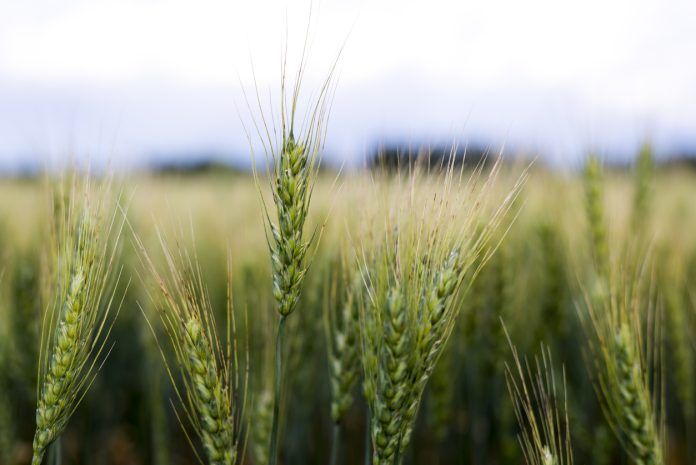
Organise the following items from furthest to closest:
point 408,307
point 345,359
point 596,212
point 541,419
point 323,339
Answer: point 323,339 < point 596,212 < point 345,359 < point 541,419 < point 408,307

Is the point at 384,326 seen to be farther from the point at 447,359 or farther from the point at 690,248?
the point at 690,248

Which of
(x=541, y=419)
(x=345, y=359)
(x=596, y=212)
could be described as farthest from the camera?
(x=596, y=212)

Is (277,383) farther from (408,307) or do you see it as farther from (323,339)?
(323,339)

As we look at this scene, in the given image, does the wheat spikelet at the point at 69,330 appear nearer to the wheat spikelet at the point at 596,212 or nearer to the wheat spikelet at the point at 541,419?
the wheat spikelet at the point at 541,419

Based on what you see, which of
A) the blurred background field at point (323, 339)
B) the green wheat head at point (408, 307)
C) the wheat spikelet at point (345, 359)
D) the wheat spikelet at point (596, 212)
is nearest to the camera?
the green wheat head at point (408, 307)

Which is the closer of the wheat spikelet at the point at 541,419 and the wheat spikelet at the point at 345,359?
the wheat spikelet at the point at 541,419

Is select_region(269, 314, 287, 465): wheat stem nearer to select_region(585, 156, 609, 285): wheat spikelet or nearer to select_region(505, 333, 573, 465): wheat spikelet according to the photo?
select_region(505, 333, 573, 465): wheat spikelet

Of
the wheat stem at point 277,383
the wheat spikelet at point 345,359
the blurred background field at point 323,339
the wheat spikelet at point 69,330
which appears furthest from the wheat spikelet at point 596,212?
the wheat spikelet at point 69,330

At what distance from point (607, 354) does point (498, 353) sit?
854 mm

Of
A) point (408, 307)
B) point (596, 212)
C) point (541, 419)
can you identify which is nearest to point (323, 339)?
point (596, 212)

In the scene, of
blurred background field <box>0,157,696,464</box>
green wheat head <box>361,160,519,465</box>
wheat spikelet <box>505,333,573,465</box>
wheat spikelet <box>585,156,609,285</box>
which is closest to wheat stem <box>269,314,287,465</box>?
green wheat head <box>361,160,519,465</box>

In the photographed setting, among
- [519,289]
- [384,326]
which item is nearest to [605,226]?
[519,289]

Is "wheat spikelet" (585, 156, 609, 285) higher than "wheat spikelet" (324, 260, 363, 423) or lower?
higher

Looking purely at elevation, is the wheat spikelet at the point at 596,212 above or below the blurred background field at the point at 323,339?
above
